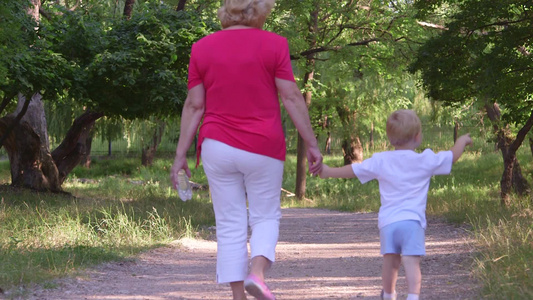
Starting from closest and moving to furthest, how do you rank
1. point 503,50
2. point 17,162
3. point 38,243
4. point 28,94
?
point 38,243 → point 503,50 → point 28,94 → point 17,162

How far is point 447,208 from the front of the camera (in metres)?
14.6

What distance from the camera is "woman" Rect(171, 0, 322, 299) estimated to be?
4.42 meters

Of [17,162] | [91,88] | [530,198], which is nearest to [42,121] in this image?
[17,162]

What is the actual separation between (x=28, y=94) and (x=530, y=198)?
10.1 metres

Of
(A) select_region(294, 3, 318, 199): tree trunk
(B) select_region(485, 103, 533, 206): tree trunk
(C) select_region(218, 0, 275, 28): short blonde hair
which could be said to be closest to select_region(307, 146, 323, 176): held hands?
(C) select_region(218, 0, 275, 28): short blonde hair

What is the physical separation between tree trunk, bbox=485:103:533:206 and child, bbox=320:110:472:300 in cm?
951

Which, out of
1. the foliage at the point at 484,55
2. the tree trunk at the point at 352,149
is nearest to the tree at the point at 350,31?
the tree trunk at the point at 352,149

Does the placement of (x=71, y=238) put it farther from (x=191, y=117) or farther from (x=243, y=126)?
(x=243, y=126)

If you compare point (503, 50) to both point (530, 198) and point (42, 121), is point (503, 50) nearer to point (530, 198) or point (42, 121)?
point (530, 198)

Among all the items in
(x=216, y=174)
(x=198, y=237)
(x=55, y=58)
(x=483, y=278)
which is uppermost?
(x=55, y=58)

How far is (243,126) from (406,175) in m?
1.14

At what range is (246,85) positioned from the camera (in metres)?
4.41

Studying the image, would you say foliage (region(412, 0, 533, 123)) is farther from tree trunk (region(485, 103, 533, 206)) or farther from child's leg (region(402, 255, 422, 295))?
child's leg (region(402, 255, 422, 295))

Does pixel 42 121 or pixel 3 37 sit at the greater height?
pixel 3 37
